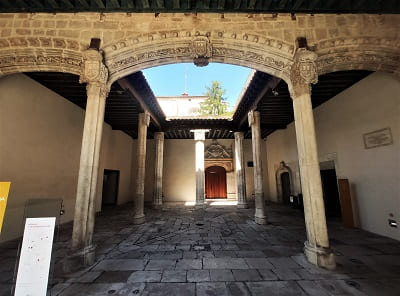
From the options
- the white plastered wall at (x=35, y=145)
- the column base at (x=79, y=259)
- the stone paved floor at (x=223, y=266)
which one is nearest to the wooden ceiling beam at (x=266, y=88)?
the stone paved floor at (x=223, y=266)

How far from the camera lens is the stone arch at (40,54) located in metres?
3.62

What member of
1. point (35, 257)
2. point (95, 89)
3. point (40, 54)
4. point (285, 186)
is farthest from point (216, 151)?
point (35, 257)

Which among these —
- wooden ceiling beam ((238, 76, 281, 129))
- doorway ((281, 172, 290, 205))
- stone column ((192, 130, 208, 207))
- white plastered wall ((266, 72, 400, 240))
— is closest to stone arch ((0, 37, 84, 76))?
wooden ceiling beam ((238, 76, 281, 129))

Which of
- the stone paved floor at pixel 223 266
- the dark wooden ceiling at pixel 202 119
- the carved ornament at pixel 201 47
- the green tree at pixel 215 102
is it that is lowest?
the stone paved floor at pixel 223 266

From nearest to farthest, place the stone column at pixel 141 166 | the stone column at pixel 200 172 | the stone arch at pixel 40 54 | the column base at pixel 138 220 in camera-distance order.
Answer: the stone arch at pixel 40 54 → the column base at pixel 138 220 → the stone column at pixel 141 166 → the stone column at pixel 200 172

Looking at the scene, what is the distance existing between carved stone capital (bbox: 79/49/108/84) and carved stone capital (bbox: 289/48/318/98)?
13.0 ft

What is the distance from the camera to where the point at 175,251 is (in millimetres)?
→ 3785

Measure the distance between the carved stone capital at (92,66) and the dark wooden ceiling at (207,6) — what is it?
3.28 feet

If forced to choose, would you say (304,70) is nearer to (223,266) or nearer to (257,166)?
(223,266)

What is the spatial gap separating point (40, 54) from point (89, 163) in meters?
2.60

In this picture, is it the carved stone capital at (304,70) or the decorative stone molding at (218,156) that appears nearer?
the carved stone capital at (304,70)

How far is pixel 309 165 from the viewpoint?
11.1ft

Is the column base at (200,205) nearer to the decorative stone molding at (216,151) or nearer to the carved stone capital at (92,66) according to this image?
the decorative stone molding at (216,151)

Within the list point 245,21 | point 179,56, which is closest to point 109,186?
point 179,56
